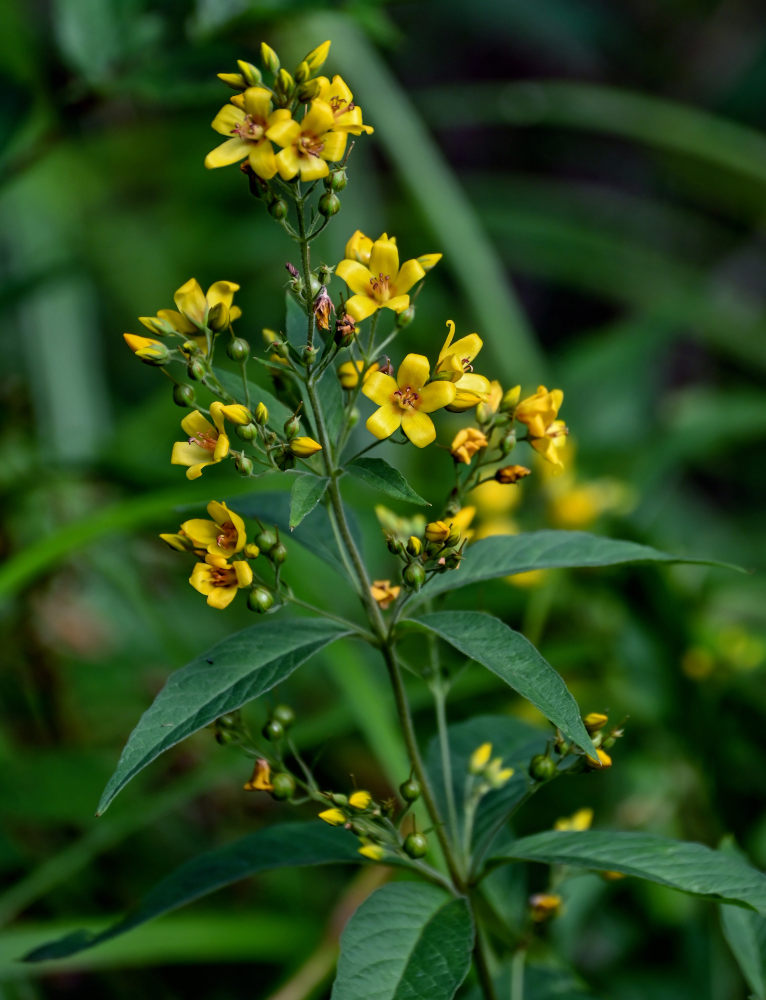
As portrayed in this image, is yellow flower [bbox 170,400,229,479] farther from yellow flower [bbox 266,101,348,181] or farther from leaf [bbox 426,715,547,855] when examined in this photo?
leaf [bbox 426,715,547,855]

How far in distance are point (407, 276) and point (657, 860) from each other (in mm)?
449

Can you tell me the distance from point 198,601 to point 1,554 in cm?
51

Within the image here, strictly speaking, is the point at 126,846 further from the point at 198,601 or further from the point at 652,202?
the point at 652,202

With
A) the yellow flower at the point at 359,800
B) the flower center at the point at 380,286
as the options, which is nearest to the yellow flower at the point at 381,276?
the flower center at the point at 380,286

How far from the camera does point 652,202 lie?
3.59 m

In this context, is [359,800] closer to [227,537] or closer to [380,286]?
[227,537]

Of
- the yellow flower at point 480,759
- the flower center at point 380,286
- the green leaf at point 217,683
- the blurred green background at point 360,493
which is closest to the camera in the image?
the green leaf at point 217,683

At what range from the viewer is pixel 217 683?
0.59m

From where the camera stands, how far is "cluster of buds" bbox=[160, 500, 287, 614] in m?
0.60

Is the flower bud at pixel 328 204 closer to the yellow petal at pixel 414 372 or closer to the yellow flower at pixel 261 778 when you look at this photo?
the yellow petal at pixel 414 372

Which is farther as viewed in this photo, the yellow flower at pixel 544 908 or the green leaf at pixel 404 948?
the yellow flower at pixel 544 908

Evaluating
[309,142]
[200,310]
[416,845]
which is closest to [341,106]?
[309,142]

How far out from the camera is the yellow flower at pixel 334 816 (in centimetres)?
63

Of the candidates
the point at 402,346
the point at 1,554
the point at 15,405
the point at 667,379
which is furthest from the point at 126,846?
the point at 667,379
